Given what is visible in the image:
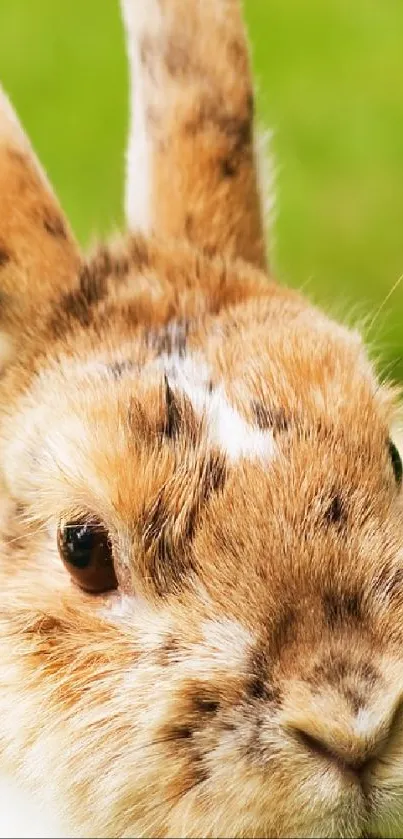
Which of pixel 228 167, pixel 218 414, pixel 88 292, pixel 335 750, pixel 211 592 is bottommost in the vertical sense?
pixel 335 750

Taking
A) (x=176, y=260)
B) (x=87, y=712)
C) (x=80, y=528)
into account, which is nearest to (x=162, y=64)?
(x=176, y=260)

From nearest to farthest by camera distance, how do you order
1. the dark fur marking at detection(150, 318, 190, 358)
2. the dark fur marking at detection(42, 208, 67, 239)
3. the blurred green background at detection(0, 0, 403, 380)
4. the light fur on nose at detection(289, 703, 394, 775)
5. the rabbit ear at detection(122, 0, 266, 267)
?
the light fur on nose at detection(289, 703, 394, 775), the dark fur marking at detection(150, 318, 190, 358), the dark fur marking at detection(42, 208, 67, 239), the rabbit ear at detection(122, 0, 266, 267), the blurred green background at detection(0, 0, 403, 380)

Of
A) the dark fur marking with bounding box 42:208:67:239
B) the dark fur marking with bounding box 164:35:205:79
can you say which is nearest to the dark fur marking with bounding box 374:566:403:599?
the dark fur marking with bounding box 42:208:67:239

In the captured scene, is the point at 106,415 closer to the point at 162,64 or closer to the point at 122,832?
the point at 122,832

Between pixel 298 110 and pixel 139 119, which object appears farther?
pixel 298 110

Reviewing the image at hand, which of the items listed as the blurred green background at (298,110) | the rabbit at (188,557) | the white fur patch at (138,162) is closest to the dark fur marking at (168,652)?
the rabbit at (188,557)

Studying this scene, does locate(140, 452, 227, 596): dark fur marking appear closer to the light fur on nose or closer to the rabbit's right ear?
the light fur on nose

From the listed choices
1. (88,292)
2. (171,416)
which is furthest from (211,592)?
(88,292)

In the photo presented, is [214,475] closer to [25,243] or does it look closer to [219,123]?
[25,243]

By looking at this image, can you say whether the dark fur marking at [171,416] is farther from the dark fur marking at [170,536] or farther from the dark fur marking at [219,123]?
the dark fur marking at [219,123]
